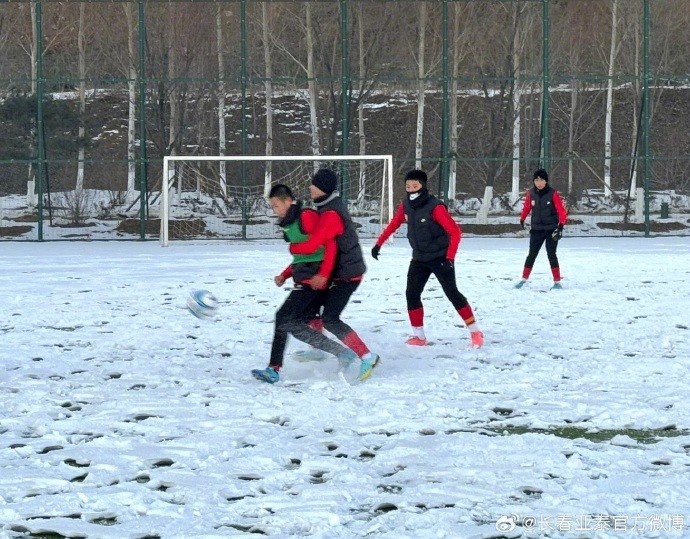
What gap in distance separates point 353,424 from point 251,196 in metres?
17.8

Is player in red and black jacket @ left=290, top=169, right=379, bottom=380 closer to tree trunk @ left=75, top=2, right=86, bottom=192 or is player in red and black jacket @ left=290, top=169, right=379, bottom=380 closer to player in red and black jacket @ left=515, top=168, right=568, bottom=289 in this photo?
player in red and black jacket @ left=515, top=168, right=568, bottom=289

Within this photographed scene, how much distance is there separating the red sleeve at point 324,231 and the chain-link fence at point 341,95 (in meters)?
14.1

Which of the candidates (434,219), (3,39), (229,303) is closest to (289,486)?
(434,219)

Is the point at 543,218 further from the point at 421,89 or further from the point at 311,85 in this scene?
the point at 421,89

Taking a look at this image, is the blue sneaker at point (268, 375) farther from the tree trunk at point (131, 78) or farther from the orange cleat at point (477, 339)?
the tree trunk at point (131, 78)

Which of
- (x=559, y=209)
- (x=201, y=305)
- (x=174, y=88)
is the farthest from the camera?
(x=174, y=88)

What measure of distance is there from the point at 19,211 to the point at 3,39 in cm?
765

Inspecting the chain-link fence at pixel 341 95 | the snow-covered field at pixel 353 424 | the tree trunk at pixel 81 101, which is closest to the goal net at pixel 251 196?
the chain-link fence at pixel 341 95

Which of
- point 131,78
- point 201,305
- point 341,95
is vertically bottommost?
point 201,305

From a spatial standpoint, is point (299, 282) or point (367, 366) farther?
point (299, 282)

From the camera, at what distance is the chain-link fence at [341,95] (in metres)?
23.6

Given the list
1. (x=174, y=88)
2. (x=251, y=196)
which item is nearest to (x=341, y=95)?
(x=251, y=196)

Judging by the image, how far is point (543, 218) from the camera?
13.5 m

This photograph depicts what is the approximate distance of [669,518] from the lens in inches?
183
